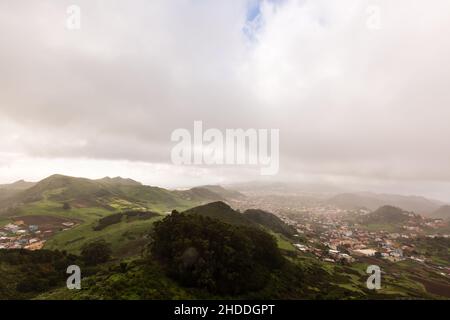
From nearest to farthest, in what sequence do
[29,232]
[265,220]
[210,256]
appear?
[210,256]
[29,232]
[265,220]

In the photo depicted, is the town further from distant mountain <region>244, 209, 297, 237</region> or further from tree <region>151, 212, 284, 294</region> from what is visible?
distant mountain <region>244, 209, 297, 237</region>

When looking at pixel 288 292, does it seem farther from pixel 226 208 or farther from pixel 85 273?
pixel 226 208

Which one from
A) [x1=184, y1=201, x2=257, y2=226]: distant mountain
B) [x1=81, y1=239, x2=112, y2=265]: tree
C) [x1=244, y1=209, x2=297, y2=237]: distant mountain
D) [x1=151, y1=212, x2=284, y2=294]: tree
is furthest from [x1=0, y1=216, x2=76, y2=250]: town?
[x1=244, y1=209, x2=297, y2=237]: distant mountain

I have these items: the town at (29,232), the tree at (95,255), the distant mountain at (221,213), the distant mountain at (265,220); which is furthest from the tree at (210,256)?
the distant mountain at (265,220)

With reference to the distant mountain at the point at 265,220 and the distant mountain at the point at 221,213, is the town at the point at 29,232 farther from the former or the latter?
the distant mountain at the point at 265,220

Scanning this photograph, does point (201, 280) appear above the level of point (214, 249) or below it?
below

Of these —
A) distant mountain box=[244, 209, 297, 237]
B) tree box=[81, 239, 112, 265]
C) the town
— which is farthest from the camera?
distant mountain box=[244, 209, 297, 237]

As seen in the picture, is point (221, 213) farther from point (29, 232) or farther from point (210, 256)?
point (29, 232)

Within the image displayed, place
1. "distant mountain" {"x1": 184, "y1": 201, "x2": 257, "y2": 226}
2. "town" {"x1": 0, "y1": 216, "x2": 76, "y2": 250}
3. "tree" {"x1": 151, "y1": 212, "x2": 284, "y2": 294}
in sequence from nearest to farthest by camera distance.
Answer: "tree" {"x1": 151, "y1": 212, "x2": 284, "y2": 294} → "town" {"x1": 0, "y1": 216, "x2": 76, "y2": 250} → "distant mountain" {"x1": 184, "y1": 201, "x2": 257, "y2": 226}

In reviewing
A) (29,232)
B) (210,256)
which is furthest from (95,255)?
(29,232)
